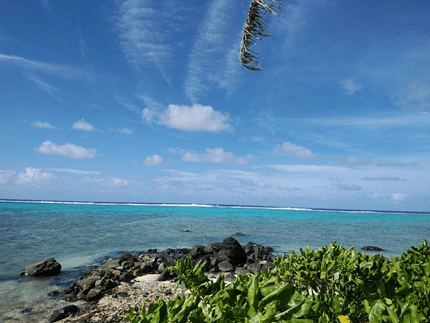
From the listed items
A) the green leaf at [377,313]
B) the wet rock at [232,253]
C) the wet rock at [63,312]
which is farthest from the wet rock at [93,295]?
the green leaf at [377,313]

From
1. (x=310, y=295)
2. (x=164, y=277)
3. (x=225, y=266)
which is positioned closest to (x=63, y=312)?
(x=164, y=277)

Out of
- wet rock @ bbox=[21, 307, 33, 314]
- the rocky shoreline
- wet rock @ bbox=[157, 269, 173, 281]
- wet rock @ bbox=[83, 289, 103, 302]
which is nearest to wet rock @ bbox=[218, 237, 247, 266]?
the rocky shoreline

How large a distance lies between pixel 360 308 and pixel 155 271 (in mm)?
8238

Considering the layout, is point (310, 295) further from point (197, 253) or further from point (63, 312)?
point (197, 253)

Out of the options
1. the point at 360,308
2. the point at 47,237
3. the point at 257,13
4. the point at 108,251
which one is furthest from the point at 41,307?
the point at 47,237

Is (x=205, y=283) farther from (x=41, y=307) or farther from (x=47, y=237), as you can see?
(x=47, y=237)

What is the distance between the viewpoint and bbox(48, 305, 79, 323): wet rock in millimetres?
5435

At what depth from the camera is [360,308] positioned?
200cm

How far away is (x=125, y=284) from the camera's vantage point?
7.51m

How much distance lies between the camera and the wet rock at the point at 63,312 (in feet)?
17.8

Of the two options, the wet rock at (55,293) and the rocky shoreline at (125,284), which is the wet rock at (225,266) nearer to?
the rocky shoreline at (125,284)

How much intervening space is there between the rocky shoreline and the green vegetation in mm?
2768

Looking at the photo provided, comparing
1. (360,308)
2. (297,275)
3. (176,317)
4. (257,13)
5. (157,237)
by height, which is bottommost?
(157,237)

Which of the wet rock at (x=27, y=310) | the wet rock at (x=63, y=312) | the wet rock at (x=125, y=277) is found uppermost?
the wet rock at (x=125, y=277)
